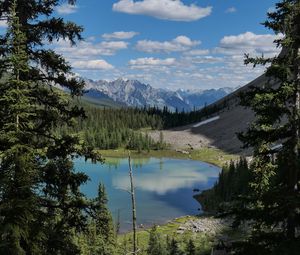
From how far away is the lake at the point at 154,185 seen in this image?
93812mm

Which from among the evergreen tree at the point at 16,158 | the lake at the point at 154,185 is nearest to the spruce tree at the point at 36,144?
the evergreen tree at the point at 16,158

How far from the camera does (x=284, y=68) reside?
13.7 meters

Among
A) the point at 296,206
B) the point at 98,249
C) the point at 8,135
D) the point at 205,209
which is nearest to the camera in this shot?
the point at 8,135

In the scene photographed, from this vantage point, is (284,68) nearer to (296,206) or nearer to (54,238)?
(296,206)

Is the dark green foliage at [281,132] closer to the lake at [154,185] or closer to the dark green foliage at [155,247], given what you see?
the lake at [154,185]

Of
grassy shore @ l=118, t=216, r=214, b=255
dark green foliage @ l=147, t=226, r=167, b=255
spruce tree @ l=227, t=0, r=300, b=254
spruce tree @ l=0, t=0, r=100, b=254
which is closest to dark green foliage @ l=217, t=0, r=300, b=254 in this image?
spruce tree @ l=227, t=0, r=300, b=254

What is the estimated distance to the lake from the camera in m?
93.8

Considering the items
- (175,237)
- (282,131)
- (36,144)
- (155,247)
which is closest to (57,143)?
(36,144)

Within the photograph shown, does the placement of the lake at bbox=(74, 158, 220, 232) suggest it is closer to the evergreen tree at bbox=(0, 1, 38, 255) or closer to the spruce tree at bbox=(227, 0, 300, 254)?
the spruce tree at bbox=(227, 0, 300, 254)

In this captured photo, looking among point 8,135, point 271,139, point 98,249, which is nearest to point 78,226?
point 8,135

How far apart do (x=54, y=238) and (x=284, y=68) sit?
352 inches

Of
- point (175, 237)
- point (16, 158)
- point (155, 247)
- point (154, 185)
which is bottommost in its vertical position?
point (154, 185)

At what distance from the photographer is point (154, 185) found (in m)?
130

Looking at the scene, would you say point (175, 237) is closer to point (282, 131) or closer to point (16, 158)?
point (282, 131)
